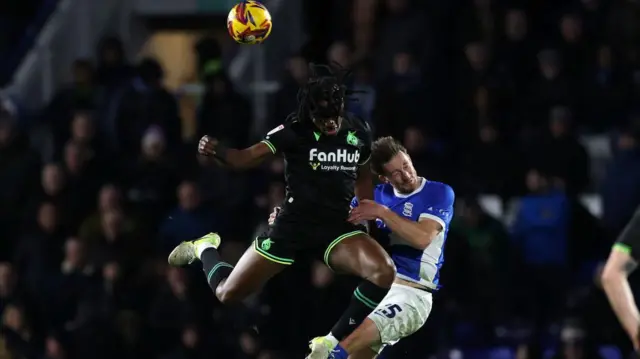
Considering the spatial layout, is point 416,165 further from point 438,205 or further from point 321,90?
point 321,90

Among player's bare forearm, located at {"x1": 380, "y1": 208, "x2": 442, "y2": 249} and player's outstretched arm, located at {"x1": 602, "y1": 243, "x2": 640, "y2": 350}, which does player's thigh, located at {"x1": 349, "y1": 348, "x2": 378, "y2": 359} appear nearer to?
player's bare forearm, located at {"x1": 380, "y1": 208, "x2": 442, "y2": 249}

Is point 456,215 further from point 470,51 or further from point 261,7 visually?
point 261,7

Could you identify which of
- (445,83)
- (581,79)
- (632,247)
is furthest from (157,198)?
(632,247)

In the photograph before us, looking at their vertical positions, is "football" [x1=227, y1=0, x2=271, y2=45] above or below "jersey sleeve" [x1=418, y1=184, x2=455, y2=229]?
above

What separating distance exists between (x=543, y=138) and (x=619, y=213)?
37.0 inches

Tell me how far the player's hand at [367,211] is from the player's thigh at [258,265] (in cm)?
58

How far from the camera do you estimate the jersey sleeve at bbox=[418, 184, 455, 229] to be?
10477mm

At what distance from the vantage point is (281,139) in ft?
33.4

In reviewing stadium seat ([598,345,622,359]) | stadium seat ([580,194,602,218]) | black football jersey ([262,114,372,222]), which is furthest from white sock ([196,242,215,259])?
stadium seat ([580,194,602,218])

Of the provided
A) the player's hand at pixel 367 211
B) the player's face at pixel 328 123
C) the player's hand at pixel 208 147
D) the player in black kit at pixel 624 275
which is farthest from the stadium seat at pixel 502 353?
the player in black kit at pixel 624 275

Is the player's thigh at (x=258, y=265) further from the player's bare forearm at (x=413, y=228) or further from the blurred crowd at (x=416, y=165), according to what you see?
the blurred crowd at (x=416, y=165)

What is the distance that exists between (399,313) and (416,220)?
629 millimetres

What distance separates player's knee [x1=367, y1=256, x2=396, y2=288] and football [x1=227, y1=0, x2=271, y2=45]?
1.75 metres

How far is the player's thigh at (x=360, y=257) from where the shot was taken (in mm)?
10203
